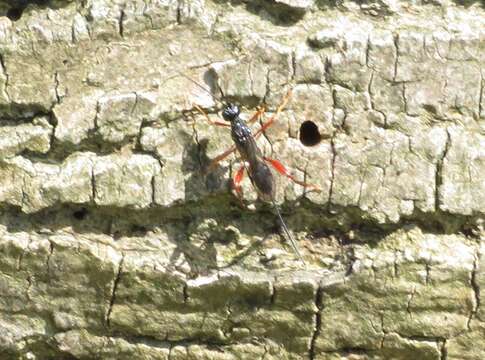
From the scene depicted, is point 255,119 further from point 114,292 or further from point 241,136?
point 114,292

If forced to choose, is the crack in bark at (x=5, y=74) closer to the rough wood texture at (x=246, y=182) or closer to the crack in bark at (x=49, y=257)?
the rough wood texture at (x=246, y=182)

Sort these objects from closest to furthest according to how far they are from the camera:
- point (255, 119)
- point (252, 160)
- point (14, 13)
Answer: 1. point (252, 160)
2. point (255, 119)
3. point (14, 13)

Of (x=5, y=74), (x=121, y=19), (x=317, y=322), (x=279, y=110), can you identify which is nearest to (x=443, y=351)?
(x=317, y=322)

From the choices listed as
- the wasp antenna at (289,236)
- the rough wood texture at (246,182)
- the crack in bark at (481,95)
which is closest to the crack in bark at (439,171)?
the rough wood texture at (246,182)

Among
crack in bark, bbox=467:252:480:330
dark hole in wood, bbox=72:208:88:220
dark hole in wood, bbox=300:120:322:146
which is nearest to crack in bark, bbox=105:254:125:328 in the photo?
dark hole in wood, bbox=72:208:88:220

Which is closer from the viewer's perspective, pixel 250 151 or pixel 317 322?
pixel 250 151

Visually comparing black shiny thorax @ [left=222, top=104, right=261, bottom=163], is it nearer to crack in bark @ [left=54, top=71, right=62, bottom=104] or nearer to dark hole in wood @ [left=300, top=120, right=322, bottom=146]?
dark hole in wood @ [left=300, top=120, right=322, bottom=146]

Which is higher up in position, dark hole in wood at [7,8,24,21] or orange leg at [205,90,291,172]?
dark hole in wood at [7,8,24,21]

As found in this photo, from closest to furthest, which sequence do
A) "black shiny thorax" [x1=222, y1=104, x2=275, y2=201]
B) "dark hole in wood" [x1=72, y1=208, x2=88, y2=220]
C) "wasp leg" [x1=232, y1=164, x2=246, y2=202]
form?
"black shiny thorax" [x1=222, y1=104, x2=275, y2=201] → "wasp leg" [x1=232, y1=164, x2=246, y2=202] → "dark hole in wood" [x1=72, y1=208, x2=88, y2=220]
